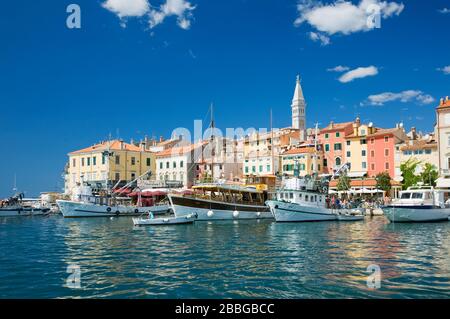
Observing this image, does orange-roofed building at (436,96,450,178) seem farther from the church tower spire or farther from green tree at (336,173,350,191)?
the church tower spire

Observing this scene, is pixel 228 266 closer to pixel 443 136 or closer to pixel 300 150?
pixel 443 136

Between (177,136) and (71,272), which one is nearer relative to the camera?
(71,272)

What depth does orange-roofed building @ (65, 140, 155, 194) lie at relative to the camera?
241 feet

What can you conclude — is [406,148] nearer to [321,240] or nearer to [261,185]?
[261,185]

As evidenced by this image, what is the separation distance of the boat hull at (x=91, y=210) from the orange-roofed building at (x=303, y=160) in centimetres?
2849

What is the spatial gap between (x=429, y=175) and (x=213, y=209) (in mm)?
29394

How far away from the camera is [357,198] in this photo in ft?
191

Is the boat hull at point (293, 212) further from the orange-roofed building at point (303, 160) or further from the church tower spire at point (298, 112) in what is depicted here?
the church tower spire at point (298, 112)

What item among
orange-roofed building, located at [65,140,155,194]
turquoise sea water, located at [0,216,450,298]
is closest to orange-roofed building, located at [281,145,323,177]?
orange-roofed building, located at [65,140,155,194]

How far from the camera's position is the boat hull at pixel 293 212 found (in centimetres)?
3878

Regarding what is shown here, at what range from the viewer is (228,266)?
52.6 ft

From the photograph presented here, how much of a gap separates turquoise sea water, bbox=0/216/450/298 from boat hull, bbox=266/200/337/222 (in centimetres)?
1228

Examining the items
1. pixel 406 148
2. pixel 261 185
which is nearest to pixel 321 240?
pixel 261 185
